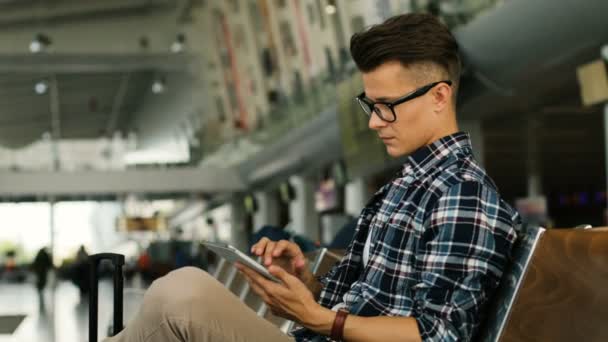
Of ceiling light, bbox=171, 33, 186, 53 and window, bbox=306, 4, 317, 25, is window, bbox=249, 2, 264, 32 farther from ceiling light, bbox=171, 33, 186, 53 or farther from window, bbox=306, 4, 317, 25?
ceiling light, bbox=171, 33, 186, 53

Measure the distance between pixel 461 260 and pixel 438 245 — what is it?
0.06 metres

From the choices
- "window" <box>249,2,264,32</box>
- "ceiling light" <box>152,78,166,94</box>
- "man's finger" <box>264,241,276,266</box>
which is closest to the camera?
"man's finger" <box>264,241,276,266</box>

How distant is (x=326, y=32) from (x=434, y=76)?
56.4 ft

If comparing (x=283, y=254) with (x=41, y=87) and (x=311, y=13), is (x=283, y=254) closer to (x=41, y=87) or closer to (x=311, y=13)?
(x=311, y=13)

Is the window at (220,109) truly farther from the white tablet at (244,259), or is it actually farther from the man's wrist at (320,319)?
the man's wrist at (320,319)

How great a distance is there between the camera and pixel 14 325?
5.64 m

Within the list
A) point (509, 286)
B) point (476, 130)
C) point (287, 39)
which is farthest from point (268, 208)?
point (509, 286)

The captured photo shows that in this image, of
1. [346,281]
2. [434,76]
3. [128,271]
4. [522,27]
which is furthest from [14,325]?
[128,271]

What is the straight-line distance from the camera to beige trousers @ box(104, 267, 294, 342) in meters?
2.03

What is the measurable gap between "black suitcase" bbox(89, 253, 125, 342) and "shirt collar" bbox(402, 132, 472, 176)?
1.00 meters

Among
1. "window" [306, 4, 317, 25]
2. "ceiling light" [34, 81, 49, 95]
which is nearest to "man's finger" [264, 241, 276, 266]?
"window" [306, 4, 317, 25]

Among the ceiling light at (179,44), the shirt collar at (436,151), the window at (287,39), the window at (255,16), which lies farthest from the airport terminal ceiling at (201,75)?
the shirt collar at (436,151)

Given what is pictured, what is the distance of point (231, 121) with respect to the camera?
32250 mm

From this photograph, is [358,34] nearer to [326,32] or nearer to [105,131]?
[326,32]
